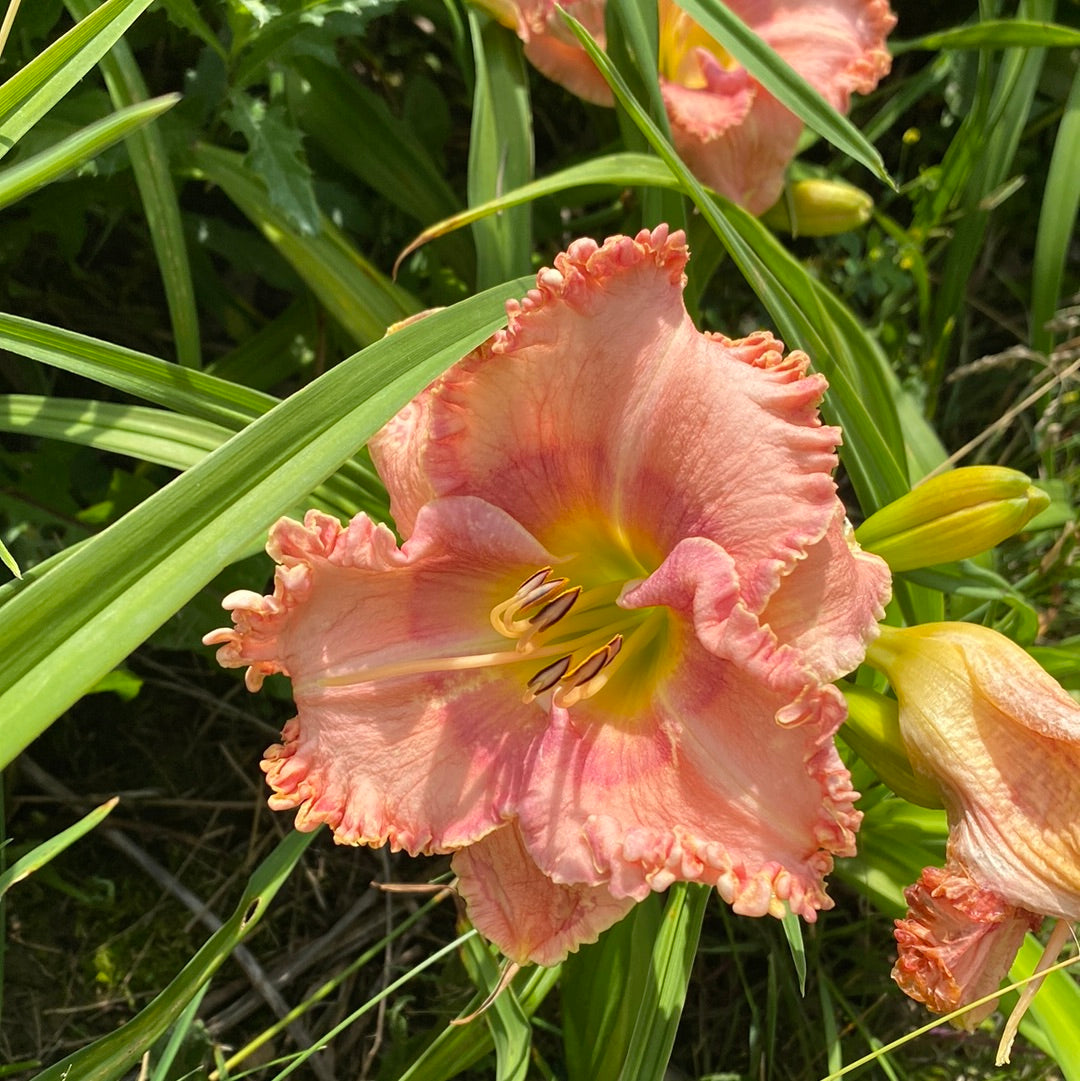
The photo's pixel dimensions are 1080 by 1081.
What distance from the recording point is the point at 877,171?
0.92 m

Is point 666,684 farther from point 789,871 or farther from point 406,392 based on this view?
point 406,392

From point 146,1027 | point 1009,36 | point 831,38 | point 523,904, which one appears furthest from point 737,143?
point 146,1027

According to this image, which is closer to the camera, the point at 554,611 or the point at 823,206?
the point at 554,611

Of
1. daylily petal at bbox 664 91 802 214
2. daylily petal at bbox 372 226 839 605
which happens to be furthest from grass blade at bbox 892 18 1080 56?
daylily petal at bbox 372 226 839 605

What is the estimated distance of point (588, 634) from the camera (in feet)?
2.90

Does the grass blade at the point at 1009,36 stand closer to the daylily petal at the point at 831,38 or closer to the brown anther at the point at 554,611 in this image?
the daylily petal at the point at 831,38

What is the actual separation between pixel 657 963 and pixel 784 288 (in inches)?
27.5

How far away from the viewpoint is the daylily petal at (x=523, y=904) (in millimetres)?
809

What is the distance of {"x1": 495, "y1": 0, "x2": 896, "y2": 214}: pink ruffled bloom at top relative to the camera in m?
1.11

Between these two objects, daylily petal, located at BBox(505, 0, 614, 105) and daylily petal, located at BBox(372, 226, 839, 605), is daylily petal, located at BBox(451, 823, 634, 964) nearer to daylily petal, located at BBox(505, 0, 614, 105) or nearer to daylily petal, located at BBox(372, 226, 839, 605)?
daylily petal, located at BBox(372, 226, 839, 605)

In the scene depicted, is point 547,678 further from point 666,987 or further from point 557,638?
point 666,987

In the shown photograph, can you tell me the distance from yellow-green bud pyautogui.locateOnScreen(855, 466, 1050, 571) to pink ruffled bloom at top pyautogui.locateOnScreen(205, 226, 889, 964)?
129 mm

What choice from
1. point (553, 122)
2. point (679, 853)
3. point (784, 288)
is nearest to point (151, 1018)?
point (679, 853)

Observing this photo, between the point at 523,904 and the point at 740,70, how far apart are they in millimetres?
906
